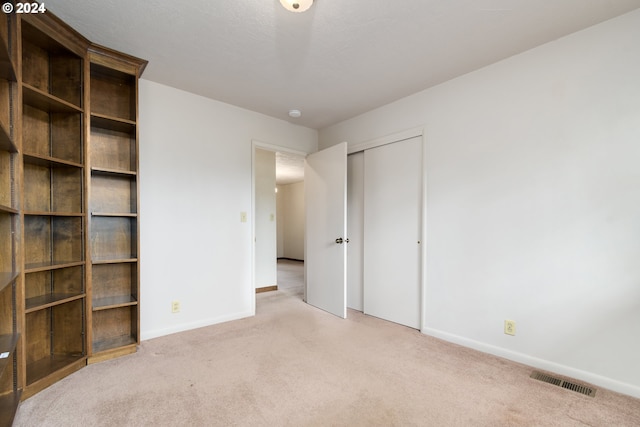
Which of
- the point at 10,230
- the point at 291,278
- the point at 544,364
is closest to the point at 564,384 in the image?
the point at 544,364

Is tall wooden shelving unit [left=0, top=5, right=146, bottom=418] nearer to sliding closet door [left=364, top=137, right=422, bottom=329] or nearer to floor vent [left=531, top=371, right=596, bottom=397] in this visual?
sliding closet door [left=364, top=137, right=422, bottom=329]

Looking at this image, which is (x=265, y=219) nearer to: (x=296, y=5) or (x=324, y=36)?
(x=324, y=36)

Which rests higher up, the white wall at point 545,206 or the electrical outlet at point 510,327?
the white wall at point 545,206

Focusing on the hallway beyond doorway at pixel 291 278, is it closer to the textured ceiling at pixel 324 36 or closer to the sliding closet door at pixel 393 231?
the sliding closet door at pixel 393 231

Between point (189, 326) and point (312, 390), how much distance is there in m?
1.65

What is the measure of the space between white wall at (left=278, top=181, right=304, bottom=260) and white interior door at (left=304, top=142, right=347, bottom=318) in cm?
427

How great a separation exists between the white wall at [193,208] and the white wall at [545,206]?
2041mm

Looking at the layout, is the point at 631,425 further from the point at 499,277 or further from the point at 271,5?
the point at 271,5

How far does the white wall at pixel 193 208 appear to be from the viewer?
2.71m

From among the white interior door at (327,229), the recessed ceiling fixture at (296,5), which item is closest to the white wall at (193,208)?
the white interior door at (327,229)

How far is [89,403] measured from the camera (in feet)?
5.67

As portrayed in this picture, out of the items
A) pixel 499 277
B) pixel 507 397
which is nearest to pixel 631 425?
pixel 507 397

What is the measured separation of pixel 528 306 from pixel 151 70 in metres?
3.66

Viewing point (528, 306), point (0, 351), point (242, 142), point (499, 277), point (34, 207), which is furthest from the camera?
point (242, 142)
